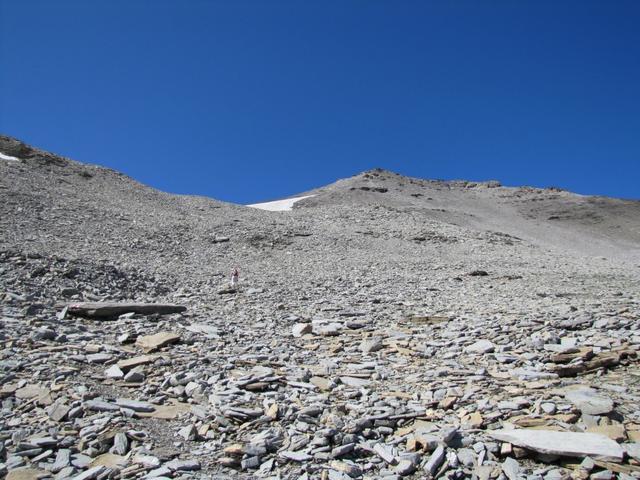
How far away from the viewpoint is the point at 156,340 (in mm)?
8461

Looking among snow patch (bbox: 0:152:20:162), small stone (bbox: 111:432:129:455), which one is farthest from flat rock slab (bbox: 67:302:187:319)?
snow patch (bbox: 0:152:20:162)

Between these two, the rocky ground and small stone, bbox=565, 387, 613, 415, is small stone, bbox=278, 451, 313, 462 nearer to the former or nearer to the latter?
the rocky ground

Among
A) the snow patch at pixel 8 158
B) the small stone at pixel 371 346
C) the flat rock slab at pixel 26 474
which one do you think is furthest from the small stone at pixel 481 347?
the snow patch at pixel 8 158

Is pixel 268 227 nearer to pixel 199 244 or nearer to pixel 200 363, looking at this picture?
pixel 199 244

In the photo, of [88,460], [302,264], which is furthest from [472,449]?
[302,264]

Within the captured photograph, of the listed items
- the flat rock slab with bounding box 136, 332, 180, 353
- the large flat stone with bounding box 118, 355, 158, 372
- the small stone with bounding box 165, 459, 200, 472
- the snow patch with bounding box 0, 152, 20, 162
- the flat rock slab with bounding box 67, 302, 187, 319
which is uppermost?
the snow patch with bounding box 0, 152, 20, 162

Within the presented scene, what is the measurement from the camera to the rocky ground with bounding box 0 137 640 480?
454cm

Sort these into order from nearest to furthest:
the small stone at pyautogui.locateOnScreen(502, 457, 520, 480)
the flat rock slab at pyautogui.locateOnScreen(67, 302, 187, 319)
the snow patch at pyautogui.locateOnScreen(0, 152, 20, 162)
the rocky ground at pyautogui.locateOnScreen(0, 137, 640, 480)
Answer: the small stone at pyautogui.locateOnScreen(502, 457, 520, 480), the rocky ground at pyautogui.locateOnScreen(0, 137, 640, 480), the flat rock slab at pyautogui.locateOnScreen(67, 302, 187, 319), the snow patch at pyautogui.locateOnScreen(0, 152, 20, 162)

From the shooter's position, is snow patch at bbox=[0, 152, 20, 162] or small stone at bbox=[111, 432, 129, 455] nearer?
small stone at bbox=[111, 432, 129, 455]

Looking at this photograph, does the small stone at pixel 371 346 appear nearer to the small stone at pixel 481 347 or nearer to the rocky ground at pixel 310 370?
the rocky ground at pixel 310 370

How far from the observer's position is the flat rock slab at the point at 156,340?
26.9 ft

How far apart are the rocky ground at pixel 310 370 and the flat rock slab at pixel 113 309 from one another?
21 cm

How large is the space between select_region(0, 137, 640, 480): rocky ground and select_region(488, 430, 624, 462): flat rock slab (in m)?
0.02

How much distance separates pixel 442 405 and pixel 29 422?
16.3 feet
